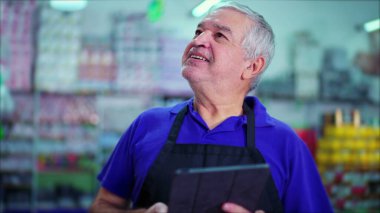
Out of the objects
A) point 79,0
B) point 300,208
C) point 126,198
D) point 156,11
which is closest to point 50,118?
point 79,0

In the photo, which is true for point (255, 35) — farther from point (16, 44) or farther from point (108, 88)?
point (16, 44)

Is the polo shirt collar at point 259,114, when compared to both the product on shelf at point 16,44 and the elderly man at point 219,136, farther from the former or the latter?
the product on shelf at point 16,44

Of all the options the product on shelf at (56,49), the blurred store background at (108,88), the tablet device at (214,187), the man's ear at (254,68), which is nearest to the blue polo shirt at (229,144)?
the man's ear at (254,68)

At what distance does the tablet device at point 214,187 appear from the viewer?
1.29 meters

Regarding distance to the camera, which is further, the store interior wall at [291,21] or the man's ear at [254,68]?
the store interior wall at [291,21]

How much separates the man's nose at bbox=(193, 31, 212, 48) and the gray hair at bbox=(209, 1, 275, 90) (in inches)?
5.1

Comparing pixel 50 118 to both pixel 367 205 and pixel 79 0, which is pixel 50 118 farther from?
pixel 367 205

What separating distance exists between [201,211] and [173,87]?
15.9 ft

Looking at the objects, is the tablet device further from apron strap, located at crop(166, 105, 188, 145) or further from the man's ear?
the man's ear

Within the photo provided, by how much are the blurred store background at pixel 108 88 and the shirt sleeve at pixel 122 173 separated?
388cm

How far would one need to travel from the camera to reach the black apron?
5.45 feet

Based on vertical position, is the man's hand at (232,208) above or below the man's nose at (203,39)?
below

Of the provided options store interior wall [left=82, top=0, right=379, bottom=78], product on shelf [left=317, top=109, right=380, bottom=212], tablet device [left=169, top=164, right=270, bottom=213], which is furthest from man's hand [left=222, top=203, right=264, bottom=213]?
product on shelf [left=317, top=109, right=380, bottom=212]

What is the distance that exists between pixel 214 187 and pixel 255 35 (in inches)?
27.9
